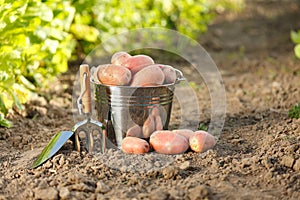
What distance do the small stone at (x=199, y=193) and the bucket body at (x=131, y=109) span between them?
0.64m

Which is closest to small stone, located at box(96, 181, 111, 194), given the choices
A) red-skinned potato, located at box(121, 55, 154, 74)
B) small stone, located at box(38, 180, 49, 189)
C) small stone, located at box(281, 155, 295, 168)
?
small stone, located at box(38, 180, 49, 189)

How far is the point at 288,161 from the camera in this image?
2500 mm

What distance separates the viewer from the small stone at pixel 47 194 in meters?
2.19

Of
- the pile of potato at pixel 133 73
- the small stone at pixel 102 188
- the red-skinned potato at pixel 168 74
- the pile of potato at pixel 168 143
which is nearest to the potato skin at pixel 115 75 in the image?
the pile of potato at pixel 133 73

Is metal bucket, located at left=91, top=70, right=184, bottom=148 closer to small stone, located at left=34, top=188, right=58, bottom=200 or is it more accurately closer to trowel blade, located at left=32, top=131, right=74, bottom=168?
trowel blade, located at left=32, top=131, right=74, bottom=168

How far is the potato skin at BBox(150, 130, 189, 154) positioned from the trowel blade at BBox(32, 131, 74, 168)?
1.48 feet

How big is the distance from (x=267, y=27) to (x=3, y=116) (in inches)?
192

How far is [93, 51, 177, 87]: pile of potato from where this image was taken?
265 cm

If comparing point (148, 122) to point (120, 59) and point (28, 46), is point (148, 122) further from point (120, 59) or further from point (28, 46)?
point (28, 46)

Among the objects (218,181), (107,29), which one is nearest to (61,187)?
(218,181)

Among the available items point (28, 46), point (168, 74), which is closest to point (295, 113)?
point (168, 74)

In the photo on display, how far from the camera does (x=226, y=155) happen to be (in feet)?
8.76

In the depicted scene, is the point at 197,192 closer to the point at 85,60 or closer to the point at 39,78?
the point at 39,78

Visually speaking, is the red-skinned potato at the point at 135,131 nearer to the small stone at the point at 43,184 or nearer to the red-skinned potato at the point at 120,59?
the red-skinned potato at the point at 120,59
